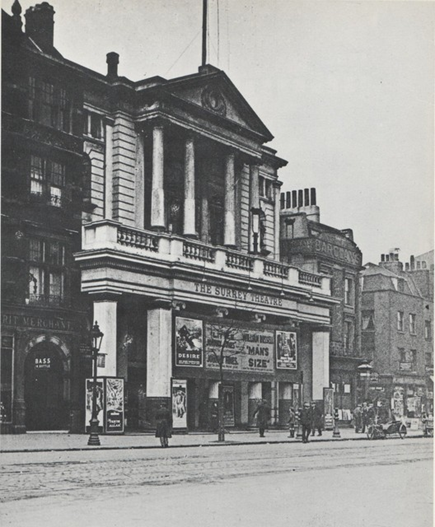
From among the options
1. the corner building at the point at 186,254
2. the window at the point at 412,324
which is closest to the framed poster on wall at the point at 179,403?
the corner building at the point at 186,254

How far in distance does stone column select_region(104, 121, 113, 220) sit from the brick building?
22.5 metres

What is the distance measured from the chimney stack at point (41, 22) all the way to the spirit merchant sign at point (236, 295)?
36.4 feet

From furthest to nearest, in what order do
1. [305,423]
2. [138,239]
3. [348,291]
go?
[348,291], [138,239], [305,423]

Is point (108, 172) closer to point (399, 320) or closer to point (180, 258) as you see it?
point (180, 258)

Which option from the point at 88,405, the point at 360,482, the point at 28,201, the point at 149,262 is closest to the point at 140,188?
the point at 149,262

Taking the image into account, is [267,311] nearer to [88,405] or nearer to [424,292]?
[88,405]

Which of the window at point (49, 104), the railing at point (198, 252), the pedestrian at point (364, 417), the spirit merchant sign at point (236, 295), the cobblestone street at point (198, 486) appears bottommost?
the pedestrian at point (364, 417)

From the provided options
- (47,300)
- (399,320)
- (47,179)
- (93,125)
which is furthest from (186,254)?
(399,320)

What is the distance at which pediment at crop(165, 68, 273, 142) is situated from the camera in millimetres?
35656

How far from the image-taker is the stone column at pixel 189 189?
36969mm

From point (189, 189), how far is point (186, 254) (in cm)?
336

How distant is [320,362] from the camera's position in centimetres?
4400

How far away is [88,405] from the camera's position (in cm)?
2933

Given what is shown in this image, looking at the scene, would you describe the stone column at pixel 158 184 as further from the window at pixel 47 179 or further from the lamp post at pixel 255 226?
the lamp post at pixel 255 226
